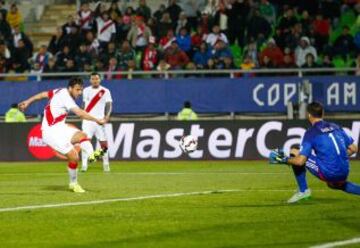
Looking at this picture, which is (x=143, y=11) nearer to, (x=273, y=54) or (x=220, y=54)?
(x=220, y=54)

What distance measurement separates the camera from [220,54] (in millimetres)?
31641

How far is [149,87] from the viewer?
32.2 m

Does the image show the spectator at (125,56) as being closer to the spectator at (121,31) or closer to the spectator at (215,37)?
the spectator at (121,31)

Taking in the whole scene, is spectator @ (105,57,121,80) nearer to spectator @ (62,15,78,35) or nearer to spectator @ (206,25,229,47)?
spectator @ (62,15,78,35)

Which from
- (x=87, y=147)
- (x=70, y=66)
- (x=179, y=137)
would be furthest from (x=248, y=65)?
(x=87, y=147)

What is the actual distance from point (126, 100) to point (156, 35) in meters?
2.56

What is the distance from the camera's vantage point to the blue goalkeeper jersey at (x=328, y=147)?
1527 centimetres

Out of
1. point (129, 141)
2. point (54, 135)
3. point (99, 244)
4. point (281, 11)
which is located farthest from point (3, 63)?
point (99, 244)

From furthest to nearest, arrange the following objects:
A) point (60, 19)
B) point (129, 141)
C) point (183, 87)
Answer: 1. point (60, 19)
2. point (183, 87)
3. point (129, 141)

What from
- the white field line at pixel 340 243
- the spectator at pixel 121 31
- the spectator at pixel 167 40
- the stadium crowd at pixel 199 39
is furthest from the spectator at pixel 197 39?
the white field line at pixel 340 243

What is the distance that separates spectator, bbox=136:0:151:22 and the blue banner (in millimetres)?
2861

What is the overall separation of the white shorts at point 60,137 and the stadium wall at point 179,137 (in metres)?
10.3

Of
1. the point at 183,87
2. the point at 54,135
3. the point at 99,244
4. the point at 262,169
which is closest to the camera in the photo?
the point at 99,244

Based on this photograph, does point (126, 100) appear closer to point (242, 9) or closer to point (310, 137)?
point (242, 9)
